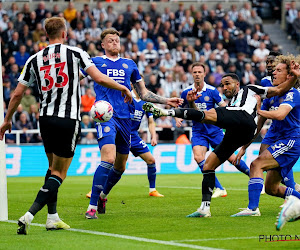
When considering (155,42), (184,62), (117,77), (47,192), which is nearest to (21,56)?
(155,42)

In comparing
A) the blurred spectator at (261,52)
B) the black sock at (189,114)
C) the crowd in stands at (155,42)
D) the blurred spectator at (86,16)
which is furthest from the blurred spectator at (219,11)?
the black sock at (189,114)

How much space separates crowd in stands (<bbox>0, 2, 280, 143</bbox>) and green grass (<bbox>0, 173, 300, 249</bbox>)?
359 inches

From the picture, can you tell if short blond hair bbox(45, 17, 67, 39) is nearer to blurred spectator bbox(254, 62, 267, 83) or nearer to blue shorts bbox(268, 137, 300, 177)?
blue shorts bbox(268, 137, 300, 177)

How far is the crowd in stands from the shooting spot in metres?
22.9

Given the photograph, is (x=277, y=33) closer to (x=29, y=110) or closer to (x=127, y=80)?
(x=29, y=110)

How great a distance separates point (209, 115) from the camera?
8.36 metres

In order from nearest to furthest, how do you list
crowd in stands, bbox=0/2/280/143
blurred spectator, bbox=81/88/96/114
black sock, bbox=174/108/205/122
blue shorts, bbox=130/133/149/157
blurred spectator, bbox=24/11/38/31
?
black sock, bbox=174/108/205/122, blue shorts, bbox=130/133/149/157, blurred spectator, bbox=81/88/96/114, crowd in stands, bbox=0/2/280/143, blurred spectator, bbox=24/11/38/31

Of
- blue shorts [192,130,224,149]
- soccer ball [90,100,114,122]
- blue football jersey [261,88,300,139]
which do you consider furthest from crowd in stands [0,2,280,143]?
soccer ball [90,100,114,122]

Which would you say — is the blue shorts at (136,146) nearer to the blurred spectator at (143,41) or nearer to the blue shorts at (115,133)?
the blue shorts at (115,133)

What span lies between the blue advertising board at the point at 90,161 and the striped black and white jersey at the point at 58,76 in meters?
12.4

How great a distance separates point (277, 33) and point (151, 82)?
11154mm

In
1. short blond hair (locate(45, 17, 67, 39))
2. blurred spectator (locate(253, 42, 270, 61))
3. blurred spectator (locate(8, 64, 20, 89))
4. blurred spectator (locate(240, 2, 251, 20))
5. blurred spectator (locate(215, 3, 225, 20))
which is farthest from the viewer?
blurred spectator (locate(240, 2, 251, 20))

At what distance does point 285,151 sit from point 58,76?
3.38 meters

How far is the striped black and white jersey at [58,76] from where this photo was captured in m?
7.77
